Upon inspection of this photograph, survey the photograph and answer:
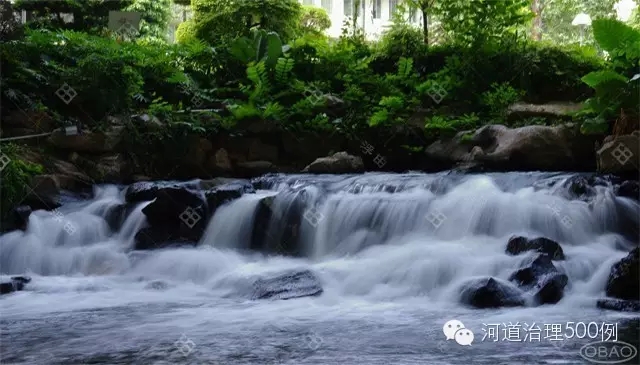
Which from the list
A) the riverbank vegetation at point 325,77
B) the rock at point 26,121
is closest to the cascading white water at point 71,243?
the rock at point 26,121

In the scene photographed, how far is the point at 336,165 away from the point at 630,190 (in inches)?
168

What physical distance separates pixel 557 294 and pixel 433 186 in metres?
3.02

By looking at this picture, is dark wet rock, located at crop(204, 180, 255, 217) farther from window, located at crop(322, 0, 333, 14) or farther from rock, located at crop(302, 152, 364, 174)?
window, located at crop(322, 0, 333, 14)

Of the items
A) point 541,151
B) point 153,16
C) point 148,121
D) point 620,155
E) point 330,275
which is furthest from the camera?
point 153,16

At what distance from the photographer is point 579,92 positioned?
38.7ft

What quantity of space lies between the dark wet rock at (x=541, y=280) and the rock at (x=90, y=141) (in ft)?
21.7

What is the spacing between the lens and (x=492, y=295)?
620cm

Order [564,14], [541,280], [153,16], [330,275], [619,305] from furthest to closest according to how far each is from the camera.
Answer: [564,14] → [153,16] → [330,275] → [541,280] → [619,305]

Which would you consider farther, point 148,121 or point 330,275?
point 148,121

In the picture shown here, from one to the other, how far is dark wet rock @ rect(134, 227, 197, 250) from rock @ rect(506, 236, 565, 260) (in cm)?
361

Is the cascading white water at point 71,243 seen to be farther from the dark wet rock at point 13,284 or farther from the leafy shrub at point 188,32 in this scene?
the leafy shrub at point 188,32

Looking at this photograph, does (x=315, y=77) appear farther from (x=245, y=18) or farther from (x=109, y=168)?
(x=109, y=168)

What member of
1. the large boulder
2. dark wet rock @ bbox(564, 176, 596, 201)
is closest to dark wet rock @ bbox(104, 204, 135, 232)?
the large boulder

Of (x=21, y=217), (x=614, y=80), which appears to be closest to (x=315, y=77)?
(x=614, y=80)
